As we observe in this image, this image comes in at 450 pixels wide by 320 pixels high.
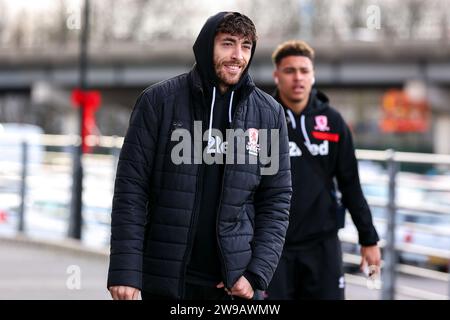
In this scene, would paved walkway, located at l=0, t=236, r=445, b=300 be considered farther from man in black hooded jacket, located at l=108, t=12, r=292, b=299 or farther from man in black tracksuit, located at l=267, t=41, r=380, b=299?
man in black hooded jacket, located at l=108, t=12, r=292, b=299

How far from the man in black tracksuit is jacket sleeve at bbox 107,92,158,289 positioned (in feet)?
6.34

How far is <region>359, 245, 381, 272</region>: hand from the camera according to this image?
18.9 feet

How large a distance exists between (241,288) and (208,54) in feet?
2.98

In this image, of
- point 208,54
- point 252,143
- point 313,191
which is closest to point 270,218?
point 252,143

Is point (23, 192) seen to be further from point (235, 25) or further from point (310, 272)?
point (235, 25)

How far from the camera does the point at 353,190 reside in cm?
581

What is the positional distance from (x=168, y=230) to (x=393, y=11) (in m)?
74.3

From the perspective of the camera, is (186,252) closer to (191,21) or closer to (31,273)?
(31,273)

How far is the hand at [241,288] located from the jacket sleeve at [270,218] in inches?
1.1

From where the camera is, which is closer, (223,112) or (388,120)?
(223,112)

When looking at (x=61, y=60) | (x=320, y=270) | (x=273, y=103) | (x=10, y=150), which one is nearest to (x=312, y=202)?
(x=320, y=270)

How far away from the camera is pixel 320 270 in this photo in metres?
5.80

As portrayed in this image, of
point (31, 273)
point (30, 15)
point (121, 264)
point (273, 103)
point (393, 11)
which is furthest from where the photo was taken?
point (393, 11)

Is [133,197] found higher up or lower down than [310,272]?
higher up
